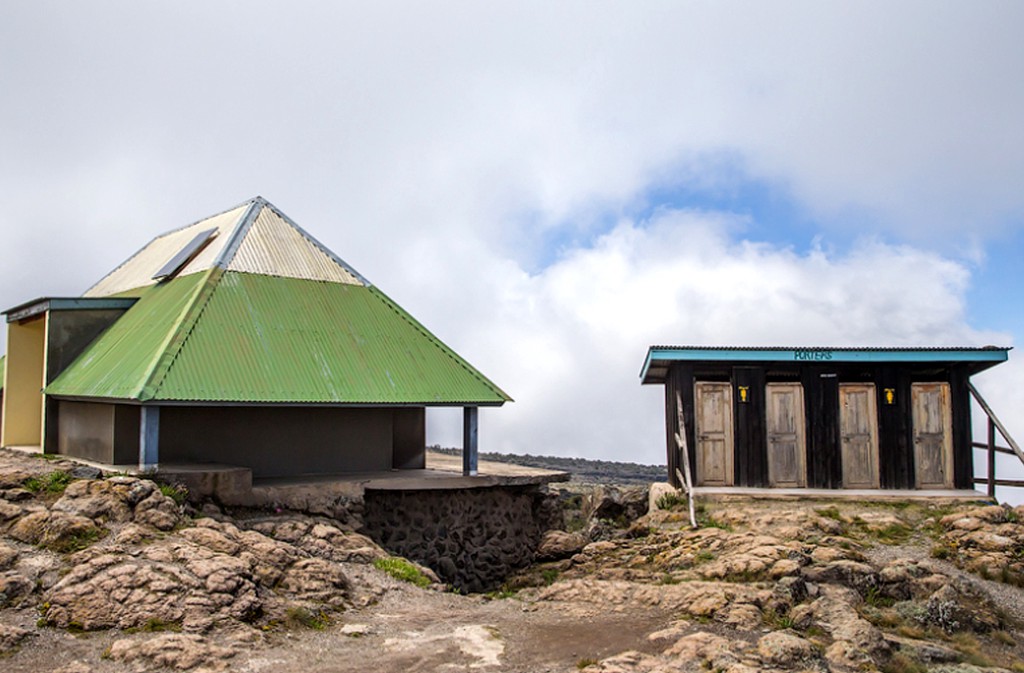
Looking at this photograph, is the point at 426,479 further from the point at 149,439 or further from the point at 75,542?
the point at 75,542

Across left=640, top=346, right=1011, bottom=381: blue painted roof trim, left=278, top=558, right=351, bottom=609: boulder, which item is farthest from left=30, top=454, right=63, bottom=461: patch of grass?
left=640, top=346, right=1011, bottom=381: blue painted roof trim

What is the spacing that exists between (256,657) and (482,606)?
3.69 metres

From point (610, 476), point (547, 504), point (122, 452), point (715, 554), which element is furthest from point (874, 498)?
point (610, 476)

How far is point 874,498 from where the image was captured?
15.3 meters

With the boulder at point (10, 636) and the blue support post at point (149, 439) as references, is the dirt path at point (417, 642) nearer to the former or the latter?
the boulder at point (10, 636)

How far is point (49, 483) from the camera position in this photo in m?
12.0

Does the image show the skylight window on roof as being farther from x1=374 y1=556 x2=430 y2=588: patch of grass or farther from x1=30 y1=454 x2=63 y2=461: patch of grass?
x1=374 y1=556 x2=430 y2=588: patch of grass

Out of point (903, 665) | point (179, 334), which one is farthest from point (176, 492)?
point (903, 665)

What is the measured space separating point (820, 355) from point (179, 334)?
12.1m

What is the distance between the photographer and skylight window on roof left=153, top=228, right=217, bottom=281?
18.1 m

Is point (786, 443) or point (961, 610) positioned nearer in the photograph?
point (961, 610)

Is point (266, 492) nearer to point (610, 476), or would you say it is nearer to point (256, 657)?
point (256, 657)

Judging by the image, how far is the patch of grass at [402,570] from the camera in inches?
480

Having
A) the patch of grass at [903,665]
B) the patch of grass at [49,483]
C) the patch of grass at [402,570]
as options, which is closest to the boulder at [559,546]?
the patch of grass at [402,570]
